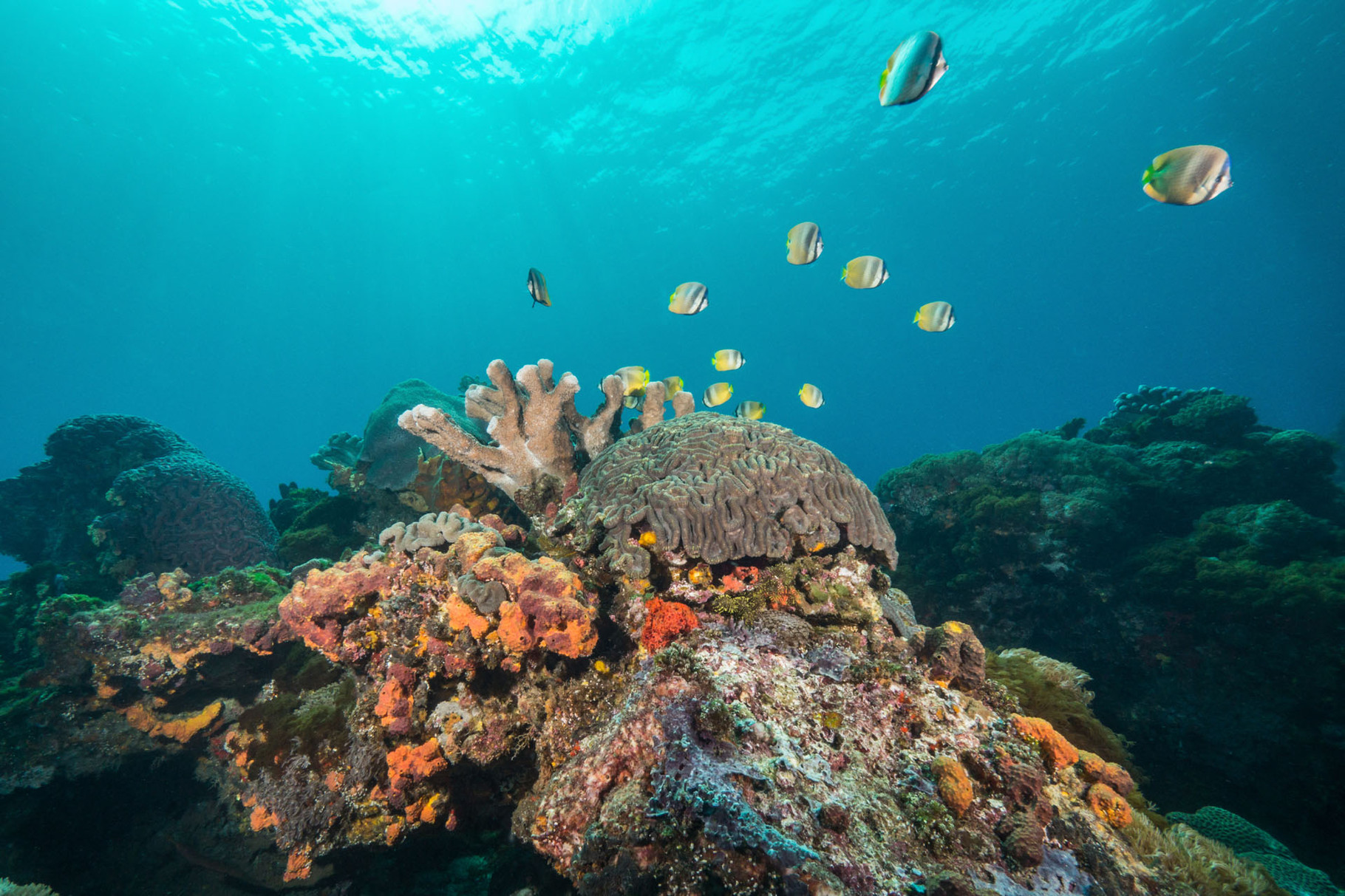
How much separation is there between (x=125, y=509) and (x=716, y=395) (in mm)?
10418

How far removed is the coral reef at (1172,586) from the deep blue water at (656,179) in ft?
58.0

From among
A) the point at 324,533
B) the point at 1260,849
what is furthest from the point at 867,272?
the point at 324,533

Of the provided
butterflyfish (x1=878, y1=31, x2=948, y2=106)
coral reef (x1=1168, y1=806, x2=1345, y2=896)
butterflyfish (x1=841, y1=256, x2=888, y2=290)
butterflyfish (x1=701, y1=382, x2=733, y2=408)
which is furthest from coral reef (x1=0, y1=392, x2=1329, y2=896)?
butterflyfish (x1=878, y1=31, x2=948, y2=106)

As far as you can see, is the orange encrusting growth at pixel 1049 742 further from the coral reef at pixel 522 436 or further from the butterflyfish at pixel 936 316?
the coral reef at pixel 522 436

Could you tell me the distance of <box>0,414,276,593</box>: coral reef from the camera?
26.3ft

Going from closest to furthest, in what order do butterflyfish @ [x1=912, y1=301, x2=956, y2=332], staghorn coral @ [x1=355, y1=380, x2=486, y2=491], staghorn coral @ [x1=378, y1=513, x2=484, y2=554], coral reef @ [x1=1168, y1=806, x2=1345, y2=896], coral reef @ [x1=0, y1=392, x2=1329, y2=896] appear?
coral reef @ [x1=0, y1=392, x2=1329, y2=896] < coral reef @ [x1=1168, y1=806, x2=1345, y2=896] < staghorn coral @ [x1=378, y1=513, x2=484, y2=554] < butterflyfish @ [x1=912, y1=301, x2=956, y2=332] < staghorn coral @ [x1=355, y1=380, x2=486, y2=491]

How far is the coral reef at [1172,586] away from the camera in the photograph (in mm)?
5574

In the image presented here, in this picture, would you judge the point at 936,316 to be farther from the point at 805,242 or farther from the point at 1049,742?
the point at 1049,742

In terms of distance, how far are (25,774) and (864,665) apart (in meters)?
7.41

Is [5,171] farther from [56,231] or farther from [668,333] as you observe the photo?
[668,333]

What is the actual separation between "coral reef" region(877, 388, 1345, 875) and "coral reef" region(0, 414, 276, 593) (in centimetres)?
1195

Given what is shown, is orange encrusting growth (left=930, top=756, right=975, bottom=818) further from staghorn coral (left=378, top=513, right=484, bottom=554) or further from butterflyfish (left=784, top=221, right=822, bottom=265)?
butterflyfish (left=784, top=221, right=822, bottom=265)

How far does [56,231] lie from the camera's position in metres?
52.6

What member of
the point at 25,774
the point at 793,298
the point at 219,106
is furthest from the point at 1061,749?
the point at 793,298
